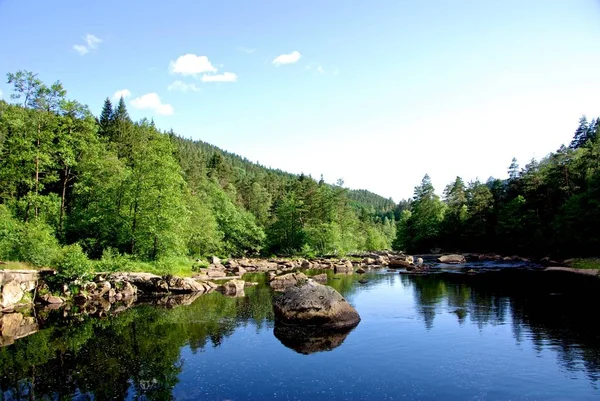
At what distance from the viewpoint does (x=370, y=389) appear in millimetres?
13945

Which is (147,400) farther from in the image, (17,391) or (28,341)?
(28,341)

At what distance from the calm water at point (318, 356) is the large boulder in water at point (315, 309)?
3.06ft

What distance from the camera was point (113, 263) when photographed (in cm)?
3650

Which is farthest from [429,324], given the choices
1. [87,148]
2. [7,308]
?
[87,148]

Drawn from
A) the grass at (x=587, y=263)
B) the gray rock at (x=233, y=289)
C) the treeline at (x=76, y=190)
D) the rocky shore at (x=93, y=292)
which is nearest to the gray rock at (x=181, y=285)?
the rocky shore at (x=93, y=292)

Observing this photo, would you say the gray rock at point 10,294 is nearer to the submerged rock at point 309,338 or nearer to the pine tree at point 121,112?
the submerged rock at point 309,338

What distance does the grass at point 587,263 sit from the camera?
164 feet

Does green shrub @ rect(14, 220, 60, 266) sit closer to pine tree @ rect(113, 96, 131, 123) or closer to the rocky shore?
the rocky shore

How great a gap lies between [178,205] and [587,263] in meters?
52.0

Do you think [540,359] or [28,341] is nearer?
[540,359]

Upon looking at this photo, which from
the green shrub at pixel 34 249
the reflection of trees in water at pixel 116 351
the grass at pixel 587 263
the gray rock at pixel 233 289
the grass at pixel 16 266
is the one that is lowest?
the reflection of trees in water at pixel 116 351

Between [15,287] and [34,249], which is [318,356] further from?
[34,249]

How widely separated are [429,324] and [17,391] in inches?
785

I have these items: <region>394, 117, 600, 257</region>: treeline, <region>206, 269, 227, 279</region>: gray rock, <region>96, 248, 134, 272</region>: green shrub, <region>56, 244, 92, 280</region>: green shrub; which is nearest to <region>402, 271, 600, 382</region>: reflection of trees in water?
<region>394, 117, 600, 257</region>: treeline
